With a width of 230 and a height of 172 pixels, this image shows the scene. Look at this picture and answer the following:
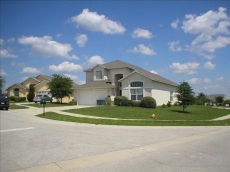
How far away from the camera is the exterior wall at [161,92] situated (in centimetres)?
2927

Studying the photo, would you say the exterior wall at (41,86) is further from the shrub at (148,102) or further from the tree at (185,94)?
the tree at (185,94)

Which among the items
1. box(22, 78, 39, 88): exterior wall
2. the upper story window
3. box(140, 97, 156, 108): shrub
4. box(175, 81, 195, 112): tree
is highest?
box(22, 78, 39, 88): exterior wall

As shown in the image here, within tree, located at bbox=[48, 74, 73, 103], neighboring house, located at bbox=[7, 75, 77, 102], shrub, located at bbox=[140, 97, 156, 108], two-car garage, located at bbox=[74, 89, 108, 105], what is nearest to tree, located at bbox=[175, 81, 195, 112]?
shrub, located at bbox=[140, 97, 156, 108]

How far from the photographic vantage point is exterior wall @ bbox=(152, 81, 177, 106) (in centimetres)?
2927

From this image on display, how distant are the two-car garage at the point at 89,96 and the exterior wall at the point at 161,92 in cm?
770

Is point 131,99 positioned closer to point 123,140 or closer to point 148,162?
point 123,140

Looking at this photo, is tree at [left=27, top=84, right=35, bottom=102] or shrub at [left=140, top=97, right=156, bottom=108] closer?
shrub at [left=140, top=97, right=156, bottom=108]

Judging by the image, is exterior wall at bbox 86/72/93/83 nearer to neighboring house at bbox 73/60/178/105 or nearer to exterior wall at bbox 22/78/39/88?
neighboring house at bbox 73/60/178/105

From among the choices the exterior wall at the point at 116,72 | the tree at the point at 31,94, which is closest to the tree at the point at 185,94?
the exterior wall at the point at 116,72

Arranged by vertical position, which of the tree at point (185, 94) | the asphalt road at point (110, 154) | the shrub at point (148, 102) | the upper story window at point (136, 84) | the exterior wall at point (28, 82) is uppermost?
the exterior wall at point (28, 82)

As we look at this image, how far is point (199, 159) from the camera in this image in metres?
6.14

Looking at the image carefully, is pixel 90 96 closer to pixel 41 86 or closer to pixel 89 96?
pixel 89 96

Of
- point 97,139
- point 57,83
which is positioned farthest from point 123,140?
point 57,83

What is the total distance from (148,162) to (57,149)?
→ 3.43m
